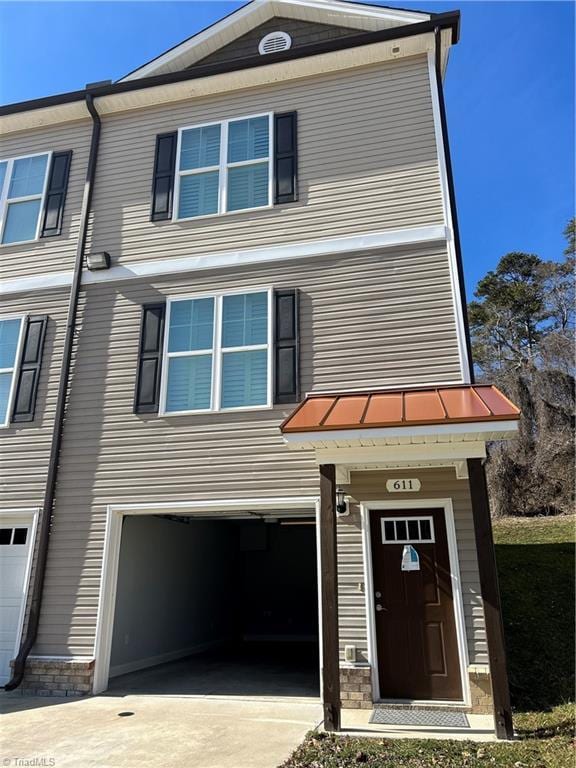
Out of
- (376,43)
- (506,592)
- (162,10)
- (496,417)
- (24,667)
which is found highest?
(162,10)

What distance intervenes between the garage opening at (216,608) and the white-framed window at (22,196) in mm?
5372

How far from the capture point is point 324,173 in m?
8.17

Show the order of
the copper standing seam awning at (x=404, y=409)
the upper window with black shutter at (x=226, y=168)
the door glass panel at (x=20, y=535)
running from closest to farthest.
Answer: the copper standing seam awning at (x=404, y=409) < the door glass panel at (x=20, y=535) < the upper window with black shutter at (x=226, y=168)

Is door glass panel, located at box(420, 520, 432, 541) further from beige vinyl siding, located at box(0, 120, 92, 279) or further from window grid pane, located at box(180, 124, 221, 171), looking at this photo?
beige vinyl siding, located at box(0, 120, 92, 279)

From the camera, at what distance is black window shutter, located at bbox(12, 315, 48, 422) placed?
26.7 ft

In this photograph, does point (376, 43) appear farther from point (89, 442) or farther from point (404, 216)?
point (89, 442)

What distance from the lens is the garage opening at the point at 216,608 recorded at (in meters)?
7.83

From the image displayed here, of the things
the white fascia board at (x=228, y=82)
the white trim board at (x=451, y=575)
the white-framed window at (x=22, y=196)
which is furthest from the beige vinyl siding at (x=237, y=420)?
the white fascia board at (x=228, y=82)

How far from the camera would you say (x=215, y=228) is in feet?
27.5

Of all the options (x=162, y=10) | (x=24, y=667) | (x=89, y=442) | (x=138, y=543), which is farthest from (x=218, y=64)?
(x=24, y=667)

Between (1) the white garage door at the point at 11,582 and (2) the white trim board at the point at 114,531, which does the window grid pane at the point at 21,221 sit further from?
(2) the white trim board at the point at 114,531

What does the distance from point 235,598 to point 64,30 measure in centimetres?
1193

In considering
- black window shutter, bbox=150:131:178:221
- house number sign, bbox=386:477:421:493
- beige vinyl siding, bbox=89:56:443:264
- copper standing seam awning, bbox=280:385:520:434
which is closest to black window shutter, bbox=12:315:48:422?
beige vinyl siding, bbox=89:56:443:264

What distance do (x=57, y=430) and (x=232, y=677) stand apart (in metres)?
4.54
